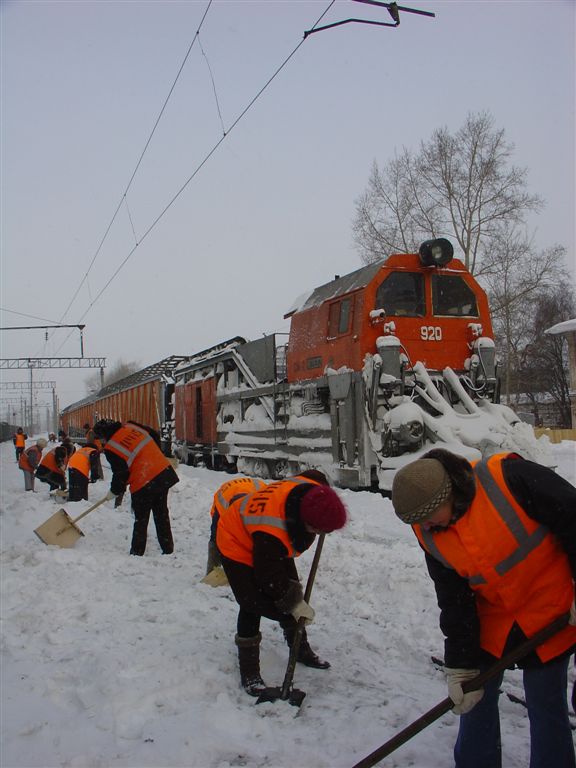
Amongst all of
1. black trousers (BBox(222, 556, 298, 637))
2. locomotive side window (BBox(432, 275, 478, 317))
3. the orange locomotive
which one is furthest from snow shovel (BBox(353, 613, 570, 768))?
locomotive side window (BBox(432, 275, 478, 317))

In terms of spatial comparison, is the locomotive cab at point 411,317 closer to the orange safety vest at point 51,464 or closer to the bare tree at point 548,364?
the orange safety vest at point 51,464

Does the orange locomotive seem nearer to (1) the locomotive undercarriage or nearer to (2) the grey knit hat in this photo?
(1) the locomotive undercarriage

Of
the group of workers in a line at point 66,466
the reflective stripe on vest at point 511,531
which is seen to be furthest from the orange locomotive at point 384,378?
the reflective stripe on vest at point 511,531

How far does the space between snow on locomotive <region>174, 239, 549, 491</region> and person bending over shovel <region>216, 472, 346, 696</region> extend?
4.56 m

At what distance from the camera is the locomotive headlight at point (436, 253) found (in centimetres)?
926

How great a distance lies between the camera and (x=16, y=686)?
136 inches

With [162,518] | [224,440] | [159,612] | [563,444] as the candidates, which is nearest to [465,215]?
[563,444]

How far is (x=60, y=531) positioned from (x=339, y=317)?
5085 mm

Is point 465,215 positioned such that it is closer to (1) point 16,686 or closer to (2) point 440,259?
(2) point 440,259

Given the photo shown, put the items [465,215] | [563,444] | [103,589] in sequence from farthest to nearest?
[465,215] → [563,444] → [103,589]

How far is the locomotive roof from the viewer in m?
9.22

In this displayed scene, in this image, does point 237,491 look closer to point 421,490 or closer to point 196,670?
point 196,670

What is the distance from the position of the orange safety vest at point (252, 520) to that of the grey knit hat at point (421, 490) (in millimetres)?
1128

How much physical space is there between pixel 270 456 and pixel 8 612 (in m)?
6.85
